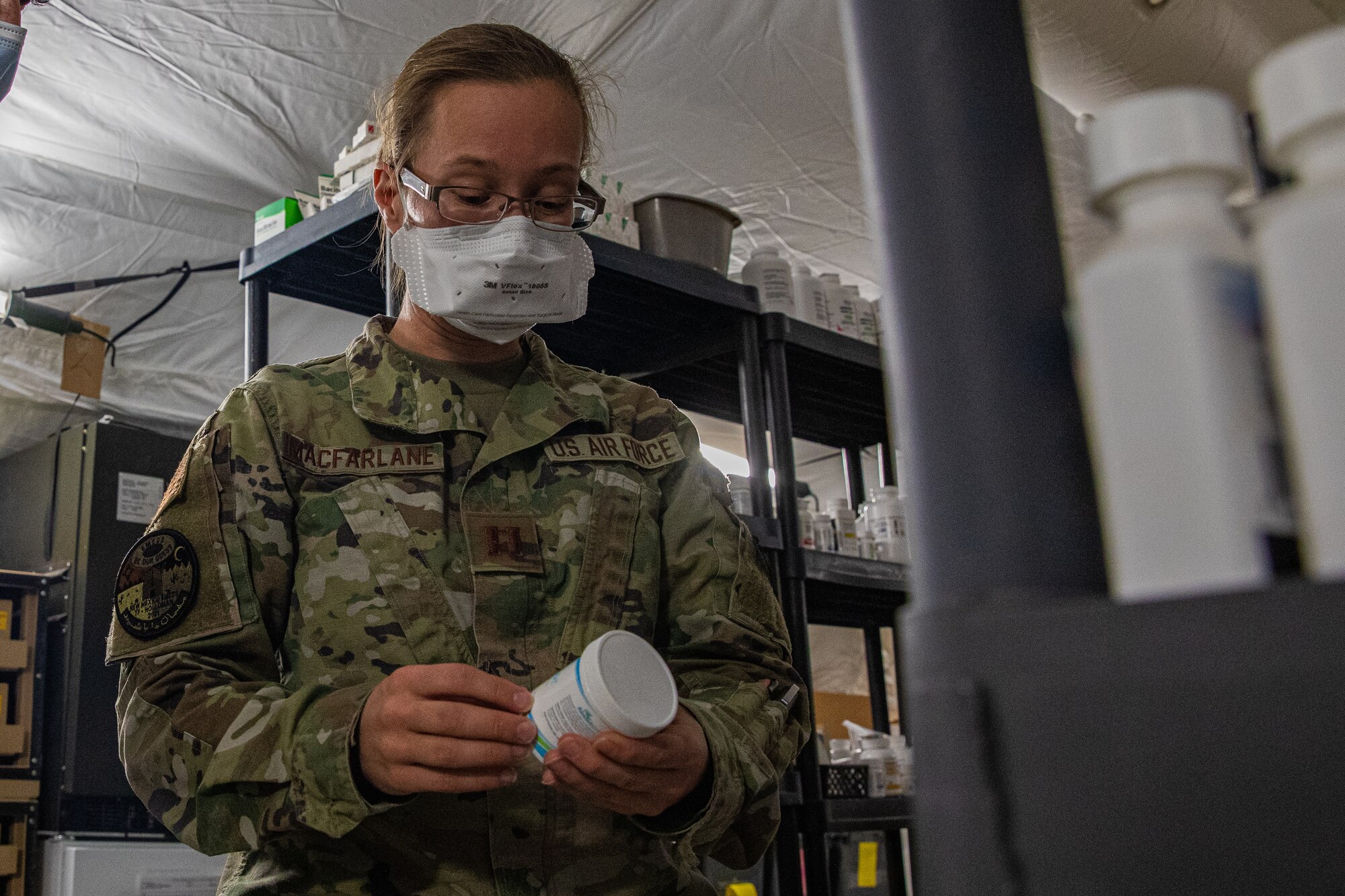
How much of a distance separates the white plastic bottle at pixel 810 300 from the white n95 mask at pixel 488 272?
7.11 ft

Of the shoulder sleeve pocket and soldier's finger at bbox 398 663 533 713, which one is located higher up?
the shoulder sleeve pocket

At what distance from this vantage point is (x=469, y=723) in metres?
0.90

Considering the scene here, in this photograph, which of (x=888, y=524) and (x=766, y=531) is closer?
(x=766, y=531)

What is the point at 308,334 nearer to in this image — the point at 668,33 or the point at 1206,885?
the point at 668,33

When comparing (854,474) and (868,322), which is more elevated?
(868,322)

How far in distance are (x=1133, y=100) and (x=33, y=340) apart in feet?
15.4

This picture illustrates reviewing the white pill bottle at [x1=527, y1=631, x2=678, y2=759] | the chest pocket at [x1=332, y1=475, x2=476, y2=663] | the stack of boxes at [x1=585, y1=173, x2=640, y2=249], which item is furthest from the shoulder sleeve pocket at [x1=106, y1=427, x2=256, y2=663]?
the stack of boxes at [x1=585, y1=173, x2=640, y2=249]

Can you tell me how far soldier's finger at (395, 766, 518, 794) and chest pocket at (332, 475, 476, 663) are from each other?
22 centimetres

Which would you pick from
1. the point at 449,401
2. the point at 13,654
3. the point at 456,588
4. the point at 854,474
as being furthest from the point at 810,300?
the point at 13,654

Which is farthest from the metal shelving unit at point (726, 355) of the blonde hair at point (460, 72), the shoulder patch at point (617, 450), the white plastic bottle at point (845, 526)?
the shoulder patch at point (617, 450)

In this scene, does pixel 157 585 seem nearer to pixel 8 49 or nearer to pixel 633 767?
pixel 633 767

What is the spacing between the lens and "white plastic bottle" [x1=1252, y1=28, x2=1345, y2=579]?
28cm

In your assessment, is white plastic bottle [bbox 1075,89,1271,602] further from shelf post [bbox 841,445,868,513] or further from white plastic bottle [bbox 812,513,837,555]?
shelf post [bbox 841,445,868,513]

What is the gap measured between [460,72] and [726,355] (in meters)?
2.11
